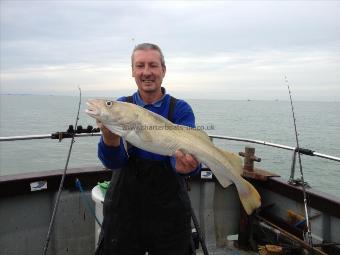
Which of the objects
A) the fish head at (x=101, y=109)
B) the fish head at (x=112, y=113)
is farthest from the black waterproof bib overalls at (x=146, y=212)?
the fish head at (x=101, y=109)

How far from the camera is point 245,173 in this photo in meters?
6.17

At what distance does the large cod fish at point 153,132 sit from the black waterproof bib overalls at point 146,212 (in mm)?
233

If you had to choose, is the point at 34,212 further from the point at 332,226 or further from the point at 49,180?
the point at 332,226

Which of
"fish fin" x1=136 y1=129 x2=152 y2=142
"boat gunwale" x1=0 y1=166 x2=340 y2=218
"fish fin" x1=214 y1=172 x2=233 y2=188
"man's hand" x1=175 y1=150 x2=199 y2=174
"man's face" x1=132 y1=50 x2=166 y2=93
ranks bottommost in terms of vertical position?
"boat gunwale" x1=0 y1=166 x2=340 y2=218

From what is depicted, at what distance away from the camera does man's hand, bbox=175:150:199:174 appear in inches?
123

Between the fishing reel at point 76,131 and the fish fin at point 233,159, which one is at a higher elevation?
the fishing reel at point 76,131

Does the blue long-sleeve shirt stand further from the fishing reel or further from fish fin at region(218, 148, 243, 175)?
the fishing reel

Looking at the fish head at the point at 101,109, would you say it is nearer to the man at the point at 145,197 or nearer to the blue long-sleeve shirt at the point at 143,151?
the man at the point at 145,197

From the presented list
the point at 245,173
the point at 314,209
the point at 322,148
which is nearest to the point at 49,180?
the point at 245,173

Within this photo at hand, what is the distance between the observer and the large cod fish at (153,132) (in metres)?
3.17

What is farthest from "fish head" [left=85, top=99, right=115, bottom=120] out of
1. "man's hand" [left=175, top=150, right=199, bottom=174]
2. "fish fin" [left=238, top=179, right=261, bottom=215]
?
"fish fin" [left=238, top=179, right=261, bottom=215]

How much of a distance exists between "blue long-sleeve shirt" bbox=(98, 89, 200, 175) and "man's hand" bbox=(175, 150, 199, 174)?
0.08 m

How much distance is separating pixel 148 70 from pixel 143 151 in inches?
31.5

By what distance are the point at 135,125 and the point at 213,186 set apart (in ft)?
11.9
